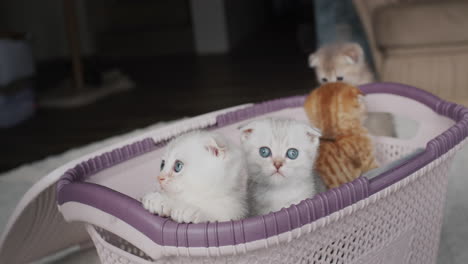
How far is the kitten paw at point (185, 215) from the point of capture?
0.67 metres

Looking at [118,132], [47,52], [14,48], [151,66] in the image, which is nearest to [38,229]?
[118,132]

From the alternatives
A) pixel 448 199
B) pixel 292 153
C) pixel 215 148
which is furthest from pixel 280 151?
pixel 448 199

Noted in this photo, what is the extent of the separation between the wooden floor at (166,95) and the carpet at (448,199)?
249 millimetres

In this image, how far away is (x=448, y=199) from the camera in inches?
54.6

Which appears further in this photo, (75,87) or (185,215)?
(75,87)

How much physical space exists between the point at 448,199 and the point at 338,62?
438mm

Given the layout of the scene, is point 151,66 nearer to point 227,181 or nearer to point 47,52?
point 47,52

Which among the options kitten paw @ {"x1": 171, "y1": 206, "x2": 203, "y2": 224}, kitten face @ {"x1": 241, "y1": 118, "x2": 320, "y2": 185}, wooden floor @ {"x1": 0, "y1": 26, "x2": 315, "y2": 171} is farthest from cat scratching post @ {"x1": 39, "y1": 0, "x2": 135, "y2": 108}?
kitten paw @ {"x1": 171, "y1": 206, "x2": 203, "y2": 224}

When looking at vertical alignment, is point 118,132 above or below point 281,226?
below

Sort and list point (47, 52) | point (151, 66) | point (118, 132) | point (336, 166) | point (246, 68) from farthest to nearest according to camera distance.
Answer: point (47, 52) < point (151, 66) < point (246, 68) < point (118, 132) < point (336, 166)

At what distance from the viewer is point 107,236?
2.67 ft

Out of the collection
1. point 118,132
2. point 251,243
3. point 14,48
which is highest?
point 14,48

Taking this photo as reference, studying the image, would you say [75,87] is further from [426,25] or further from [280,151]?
[280,151]

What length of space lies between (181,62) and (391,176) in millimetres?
3284
